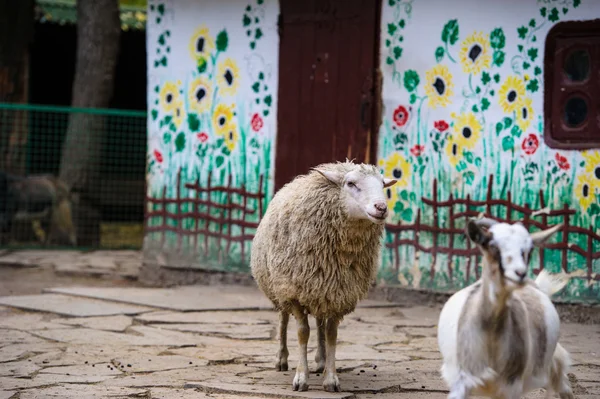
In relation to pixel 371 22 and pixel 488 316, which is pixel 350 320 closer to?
pixel 371 22

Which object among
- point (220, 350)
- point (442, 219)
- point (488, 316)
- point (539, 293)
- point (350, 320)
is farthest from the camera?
point (442, 219)

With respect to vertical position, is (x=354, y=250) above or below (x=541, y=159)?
below

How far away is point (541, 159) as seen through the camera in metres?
8.07

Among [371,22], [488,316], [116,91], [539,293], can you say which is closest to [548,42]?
[371,22]

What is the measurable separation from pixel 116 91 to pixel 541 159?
33.3ft

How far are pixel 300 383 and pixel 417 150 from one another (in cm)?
379

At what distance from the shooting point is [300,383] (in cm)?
536

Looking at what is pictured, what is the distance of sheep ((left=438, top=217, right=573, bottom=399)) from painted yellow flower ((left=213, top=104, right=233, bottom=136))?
18.9ft

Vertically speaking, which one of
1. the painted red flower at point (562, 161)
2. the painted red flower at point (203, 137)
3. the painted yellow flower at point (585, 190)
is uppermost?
the painted red flower at point (203, 137)

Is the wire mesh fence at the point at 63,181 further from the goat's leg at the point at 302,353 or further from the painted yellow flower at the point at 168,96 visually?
the goat's leg at the point at 302,353

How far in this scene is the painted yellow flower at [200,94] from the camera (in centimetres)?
995

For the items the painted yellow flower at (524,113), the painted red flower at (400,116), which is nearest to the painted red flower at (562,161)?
the painted yellow flower at (524,113)

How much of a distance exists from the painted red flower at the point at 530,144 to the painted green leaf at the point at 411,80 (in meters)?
1.16

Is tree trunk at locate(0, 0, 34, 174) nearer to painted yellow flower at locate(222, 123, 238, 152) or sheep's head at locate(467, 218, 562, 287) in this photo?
painted yellow flower at locate(222, 123, 238, 152)
